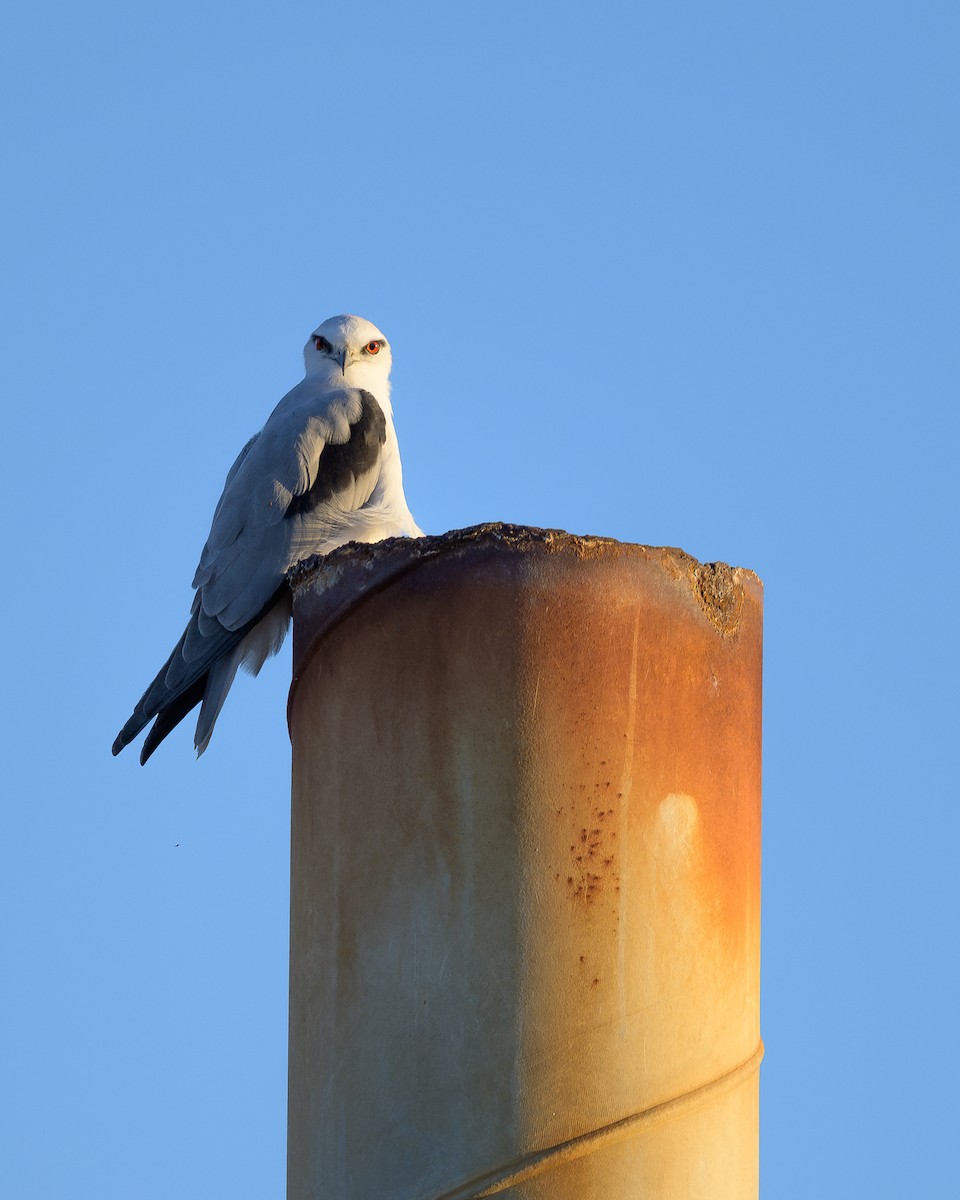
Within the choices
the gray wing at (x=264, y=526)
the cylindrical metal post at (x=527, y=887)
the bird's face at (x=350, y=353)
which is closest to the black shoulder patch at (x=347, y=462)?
the gray wing at (x=264, y=526)

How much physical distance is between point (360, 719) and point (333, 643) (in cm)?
25

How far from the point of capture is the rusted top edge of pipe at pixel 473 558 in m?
3.60

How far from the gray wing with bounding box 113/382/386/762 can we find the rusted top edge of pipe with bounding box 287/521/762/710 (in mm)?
2416

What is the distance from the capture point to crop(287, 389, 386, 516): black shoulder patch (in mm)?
6797

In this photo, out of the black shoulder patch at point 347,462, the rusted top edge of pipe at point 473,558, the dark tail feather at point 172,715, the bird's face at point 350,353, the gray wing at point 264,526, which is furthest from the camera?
the bird's face at point 350,353

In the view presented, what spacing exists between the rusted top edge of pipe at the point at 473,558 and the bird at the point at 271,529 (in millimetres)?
2407

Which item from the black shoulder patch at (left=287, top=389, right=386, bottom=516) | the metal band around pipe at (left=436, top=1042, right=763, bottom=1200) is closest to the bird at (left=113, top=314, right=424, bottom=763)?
the black shoulder patch at (left=287, top=389, right=386, bottom=516)

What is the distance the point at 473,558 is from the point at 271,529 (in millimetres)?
3240

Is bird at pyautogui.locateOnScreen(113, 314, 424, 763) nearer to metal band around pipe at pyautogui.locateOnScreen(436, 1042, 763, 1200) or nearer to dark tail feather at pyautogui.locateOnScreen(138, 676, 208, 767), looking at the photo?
dark tail feather at pyautogui.locateOnScreen(138, 676, 208, 767)

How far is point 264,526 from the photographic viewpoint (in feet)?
22.1

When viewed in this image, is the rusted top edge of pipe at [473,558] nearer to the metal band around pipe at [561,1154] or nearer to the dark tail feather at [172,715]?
the metal band around pipe at [561,1154]

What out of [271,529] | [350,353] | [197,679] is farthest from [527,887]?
[350,353]

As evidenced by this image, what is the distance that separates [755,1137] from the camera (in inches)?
144

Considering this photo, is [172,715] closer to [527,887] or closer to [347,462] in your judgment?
[347,462]
